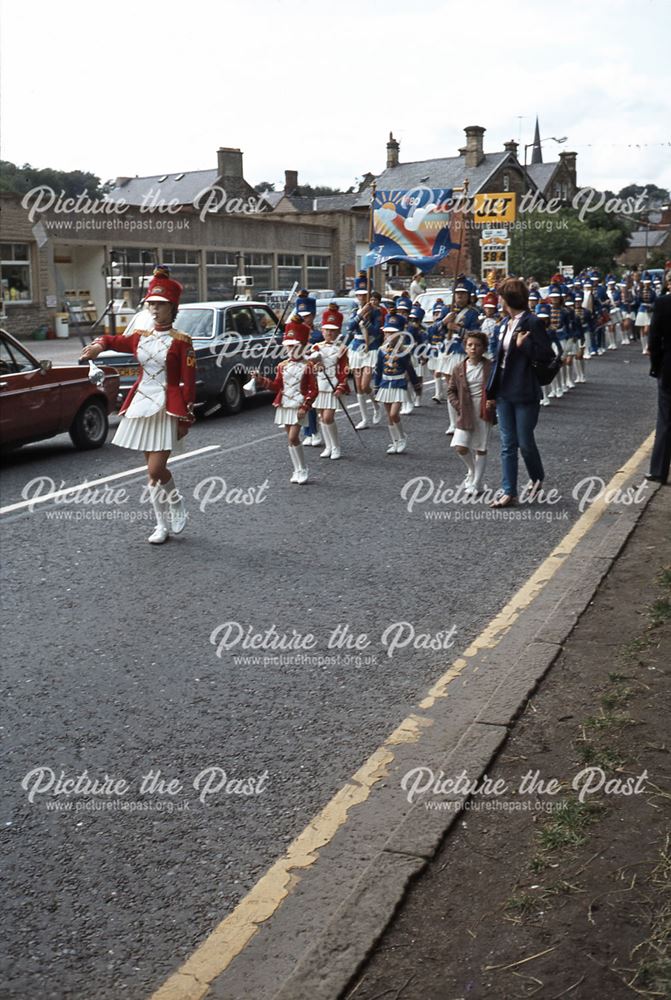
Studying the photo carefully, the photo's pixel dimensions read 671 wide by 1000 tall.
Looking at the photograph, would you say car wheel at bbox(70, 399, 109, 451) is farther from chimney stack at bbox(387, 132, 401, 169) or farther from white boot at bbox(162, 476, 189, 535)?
chimney stack at bbox(387, 132, 401, 169)

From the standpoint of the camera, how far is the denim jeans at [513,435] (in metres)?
9.31

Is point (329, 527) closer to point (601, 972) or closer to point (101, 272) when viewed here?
point (601, 972)

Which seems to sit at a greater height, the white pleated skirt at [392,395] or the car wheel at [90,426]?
the white pleated skirt at [392,395]

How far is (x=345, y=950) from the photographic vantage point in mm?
3047

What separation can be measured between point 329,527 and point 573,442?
5.45m

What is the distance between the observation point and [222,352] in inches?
651

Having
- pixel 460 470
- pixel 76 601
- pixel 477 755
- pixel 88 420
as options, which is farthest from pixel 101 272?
pixel 477 755

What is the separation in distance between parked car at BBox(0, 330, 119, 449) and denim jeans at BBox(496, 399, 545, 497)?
5640mm

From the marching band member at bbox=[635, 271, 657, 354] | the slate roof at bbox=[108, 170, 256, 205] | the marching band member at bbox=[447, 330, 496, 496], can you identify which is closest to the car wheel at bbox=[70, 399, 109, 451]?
the marching band member at bbox=[447, 330, 496, 496]

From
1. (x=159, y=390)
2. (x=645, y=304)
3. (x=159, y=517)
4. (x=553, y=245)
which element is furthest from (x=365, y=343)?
(x=553, y=245)

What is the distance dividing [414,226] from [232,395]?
13516 millimetres

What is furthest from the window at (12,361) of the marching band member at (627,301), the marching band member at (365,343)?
the marching band member at (627,301)

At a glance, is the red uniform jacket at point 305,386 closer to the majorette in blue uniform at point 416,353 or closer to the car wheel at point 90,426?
the car wheel at point 90,426

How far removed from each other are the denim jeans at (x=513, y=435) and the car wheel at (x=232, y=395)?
7.72 meters
